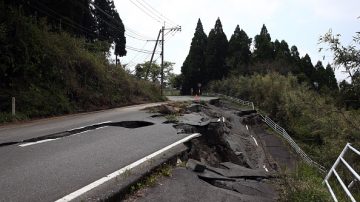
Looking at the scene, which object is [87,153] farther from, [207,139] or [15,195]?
[207,139]

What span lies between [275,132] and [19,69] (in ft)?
63.0

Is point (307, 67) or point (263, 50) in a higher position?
point (263, 50)

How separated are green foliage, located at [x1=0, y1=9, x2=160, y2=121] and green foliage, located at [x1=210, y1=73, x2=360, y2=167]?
12.4m

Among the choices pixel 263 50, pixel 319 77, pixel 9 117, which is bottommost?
pixel 9 117

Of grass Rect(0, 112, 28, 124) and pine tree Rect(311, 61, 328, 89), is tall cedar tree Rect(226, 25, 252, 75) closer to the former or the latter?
pine tree Rect(311, 61, 328, 89)

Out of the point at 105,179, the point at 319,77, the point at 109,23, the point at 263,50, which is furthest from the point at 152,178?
the point at 263,50

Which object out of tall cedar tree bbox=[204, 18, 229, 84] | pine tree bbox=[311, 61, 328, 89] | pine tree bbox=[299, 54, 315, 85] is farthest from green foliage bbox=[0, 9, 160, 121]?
tall cedar tree bbox=[204, 18, 229, 84]

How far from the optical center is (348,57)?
30.9 feet

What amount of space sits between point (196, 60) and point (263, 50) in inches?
521

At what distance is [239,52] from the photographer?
74750mm

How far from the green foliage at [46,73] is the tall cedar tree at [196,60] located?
49.1 metres

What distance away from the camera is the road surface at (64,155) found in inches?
252

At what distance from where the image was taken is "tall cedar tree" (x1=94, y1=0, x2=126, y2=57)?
150ft

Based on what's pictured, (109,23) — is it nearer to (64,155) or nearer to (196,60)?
(196,60)
